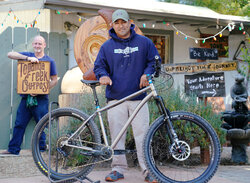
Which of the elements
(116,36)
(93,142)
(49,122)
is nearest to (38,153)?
(49,122)

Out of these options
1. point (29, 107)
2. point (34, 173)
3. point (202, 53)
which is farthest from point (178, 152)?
point (202, 53)

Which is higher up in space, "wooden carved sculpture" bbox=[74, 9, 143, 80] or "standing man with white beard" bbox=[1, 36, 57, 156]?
"wooden carved sculpture" bbox=[74, 9, 143, 80]

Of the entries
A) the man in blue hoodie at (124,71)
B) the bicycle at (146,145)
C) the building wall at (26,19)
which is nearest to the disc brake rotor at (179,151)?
the bicycle at (146,145)

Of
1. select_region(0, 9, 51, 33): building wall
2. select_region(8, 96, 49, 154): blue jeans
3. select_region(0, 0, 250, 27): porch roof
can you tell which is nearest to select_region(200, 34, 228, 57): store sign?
select_region(0, 0, 250, 27): porch roof

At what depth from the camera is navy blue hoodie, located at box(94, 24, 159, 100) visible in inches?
169

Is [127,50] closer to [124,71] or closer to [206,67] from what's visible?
[124,71]

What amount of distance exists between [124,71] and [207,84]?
3177 mm

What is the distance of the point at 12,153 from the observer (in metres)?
6.40

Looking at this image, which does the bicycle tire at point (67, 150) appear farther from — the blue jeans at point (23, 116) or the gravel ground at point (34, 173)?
the blue jeans at point (23, 116)

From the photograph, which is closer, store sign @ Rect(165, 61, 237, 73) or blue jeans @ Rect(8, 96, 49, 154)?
blue jeans @ Rect(8, 96, 49, 154)

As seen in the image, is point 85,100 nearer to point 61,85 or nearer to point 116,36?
point 116,36

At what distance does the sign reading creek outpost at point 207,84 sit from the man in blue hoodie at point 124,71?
116 inches

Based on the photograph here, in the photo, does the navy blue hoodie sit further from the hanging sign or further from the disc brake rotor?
the hanging sign

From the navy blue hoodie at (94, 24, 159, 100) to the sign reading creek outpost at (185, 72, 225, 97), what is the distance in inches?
116
